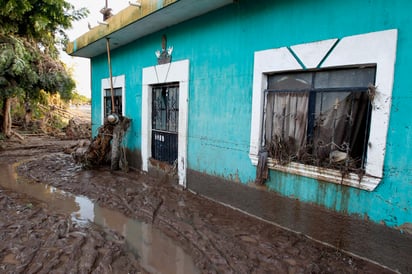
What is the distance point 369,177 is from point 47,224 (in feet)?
13.8

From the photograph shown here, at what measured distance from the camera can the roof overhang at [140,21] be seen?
4.34 metres

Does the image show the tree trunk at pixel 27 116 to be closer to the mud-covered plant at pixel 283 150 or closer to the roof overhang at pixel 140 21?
the roof overhang at pixel 140 21

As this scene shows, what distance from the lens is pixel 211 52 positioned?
4566mm

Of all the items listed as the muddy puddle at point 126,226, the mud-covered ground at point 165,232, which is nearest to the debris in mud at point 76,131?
the muddy puddle at point 126,226

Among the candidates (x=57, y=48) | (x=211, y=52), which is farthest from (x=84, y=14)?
(x=211, y=52)

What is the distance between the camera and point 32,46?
9594 mm

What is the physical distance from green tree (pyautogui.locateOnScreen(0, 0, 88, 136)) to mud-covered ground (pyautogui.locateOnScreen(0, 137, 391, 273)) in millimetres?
5235

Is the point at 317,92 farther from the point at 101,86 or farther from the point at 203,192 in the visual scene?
the point at 101,86

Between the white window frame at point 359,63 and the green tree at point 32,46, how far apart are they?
8669mm

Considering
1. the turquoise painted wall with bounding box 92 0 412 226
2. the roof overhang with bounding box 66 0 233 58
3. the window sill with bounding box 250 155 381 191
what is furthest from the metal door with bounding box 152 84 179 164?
the window sill with bounding box 250 155 381 191

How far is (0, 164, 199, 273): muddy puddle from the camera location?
2.86 m

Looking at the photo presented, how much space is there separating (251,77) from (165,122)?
8.66 feet

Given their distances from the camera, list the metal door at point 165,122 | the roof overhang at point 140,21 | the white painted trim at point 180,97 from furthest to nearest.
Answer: the metal door at point 165,122 → the white painted trim at point 180,97 → the roof overhang at point 140,21

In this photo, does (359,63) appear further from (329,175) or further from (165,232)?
(165,232)
